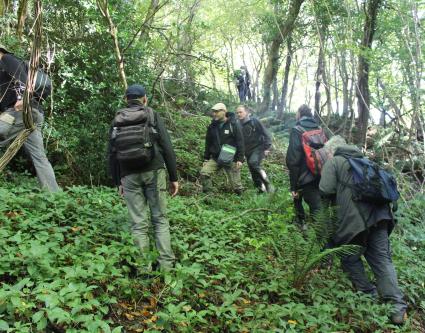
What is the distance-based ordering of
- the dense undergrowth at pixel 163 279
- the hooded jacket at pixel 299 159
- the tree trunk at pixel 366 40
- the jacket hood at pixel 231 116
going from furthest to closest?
the tree trunk at pixel 366 40
the jacket hood at pixel 231 116
the hooded jacket at pixel 299 159
the dense undergrowth at pixel 163 279

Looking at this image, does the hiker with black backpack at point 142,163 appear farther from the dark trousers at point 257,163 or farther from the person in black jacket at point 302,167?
the dark trousers at point 257,163

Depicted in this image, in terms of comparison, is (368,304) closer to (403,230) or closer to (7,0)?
(403,230)

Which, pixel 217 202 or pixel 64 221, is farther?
pixel 217 202

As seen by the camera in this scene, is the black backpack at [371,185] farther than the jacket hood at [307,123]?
No

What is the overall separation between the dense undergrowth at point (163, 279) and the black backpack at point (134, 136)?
3.16 ft

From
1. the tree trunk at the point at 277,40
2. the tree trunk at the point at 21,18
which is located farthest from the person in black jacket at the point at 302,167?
the tree trunk at the point at 277,40

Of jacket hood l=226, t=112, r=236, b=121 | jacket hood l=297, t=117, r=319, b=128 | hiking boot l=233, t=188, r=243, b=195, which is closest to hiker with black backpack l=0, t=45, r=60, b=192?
jacket hood l=297, t=117, r=319, b=128

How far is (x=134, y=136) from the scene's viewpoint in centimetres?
439

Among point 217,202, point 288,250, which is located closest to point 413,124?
point 217,202

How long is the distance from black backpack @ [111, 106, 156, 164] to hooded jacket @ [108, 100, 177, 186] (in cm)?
8

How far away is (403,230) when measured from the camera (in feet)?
26.2

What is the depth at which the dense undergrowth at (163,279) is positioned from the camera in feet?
10.9

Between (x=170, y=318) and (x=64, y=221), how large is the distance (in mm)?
2159

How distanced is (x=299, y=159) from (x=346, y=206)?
1.69 meters
